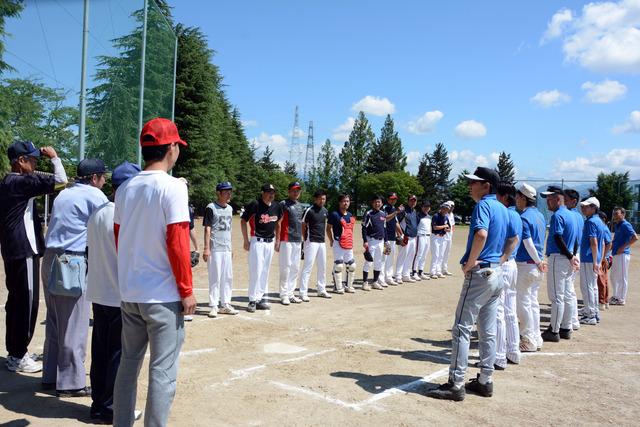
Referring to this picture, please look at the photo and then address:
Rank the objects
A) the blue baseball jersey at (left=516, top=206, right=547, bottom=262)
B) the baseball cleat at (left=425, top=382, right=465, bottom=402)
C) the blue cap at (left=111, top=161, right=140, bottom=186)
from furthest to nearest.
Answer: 1. the blue baseball jersey at (left=516, top=206, right=547, bottom=262)
2. the baseball cleat at (left=425, top=382, right=465, bottom=402)
3. the blue cap at (left=111, top=161, right=140, bottom=186)

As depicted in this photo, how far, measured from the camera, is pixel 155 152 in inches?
131

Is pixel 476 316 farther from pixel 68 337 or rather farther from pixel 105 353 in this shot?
pixel 68 337

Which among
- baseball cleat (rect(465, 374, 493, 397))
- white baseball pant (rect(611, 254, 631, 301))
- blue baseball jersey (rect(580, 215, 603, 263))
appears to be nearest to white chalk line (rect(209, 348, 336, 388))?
baseball cleat (rect(465, 374, 493, 397))

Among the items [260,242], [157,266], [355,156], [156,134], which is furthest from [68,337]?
[355,156]

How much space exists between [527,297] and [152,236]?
18.6ft

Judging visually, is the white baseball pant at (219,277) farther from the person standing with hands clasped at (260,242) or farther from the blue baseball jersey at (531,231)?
the blue baseball jersey at (531,231)

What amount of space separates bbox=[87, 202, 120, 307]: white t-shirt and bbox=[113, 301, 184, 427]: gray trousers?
866 millimetres

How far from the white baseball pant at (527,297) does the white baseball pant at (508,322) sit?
24.2 inches

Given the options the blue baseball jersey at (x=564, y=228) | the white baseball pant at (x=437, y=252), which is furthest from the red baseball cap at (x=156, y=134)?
the white baseball pant at (x=437, y=252)

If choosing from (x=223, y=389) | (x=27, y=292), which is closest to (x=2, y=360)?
(x=27, y=292)

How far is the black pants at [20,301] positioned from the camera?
5.27 meters

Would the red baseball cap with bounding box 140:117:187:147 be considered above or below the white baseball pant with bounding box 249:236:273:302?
above

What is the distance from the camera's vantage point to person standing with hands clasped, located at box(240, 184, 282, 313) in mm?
9117

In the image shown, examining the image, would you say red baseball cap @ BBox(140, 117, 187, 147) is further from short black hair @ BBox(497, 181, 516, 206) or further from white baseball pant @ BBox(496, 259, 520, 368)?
white baseball pant @ BBox(496, 259, 520, 368)
